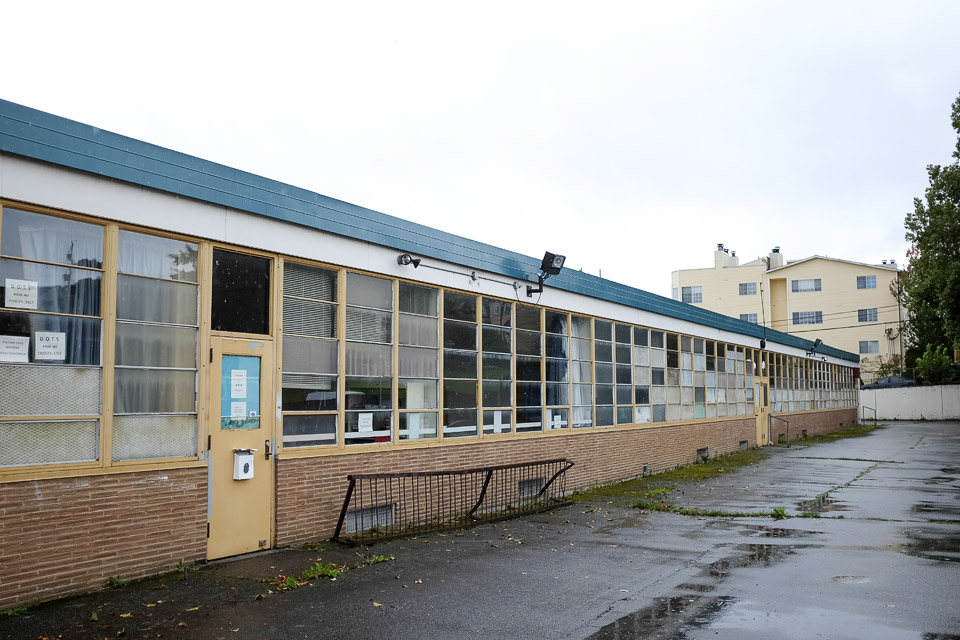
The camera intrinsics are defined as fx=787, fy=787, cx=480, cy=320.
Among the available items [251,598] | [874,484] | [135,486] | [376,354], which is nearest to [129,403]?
[135,486]

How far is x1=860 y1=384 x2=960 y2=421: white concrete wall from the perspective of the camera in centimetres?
4947

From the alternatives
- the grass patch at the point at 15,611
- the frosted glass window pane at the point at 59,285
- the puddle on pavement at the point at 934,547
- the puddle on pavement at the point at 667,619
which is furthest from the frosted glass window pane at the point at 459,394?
the grass patch at the point at 15,611

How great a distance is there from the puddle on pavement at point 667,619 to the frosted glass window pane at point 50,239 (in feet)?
19.1

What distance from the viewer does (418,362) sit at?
11.8 m

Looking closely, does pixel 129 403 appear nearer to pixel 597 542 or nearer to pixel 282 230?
pixel 282 230

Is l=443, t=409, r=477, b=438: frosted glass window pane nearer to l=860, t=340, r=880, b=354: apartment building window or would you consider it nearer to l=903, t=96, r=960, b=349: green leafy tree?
l=903, t=96, r=960, b=349: green leafy tree

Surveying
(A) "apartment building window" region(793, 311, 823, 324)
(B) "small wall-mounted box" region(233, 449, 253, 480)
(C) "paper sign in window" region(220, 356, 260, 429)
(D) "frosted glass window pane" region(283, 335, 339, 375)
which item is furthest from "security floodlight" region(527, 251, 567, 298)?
(A) "apartment building window" region(793, 311, 823, 324)

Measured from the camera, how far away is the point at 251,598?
7.16 m

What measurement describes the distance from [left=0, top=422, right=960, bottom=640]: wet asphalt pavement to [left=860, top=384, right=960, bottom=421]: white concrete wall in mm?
43526

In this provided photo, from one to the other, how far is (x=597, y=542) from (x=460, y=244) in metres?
5.20

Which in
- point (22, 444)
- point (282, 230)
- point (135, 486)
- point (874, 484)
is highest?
point (282, 230)

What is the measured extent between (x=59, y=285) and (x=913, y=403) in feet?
178

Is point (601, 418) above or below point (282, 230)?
below

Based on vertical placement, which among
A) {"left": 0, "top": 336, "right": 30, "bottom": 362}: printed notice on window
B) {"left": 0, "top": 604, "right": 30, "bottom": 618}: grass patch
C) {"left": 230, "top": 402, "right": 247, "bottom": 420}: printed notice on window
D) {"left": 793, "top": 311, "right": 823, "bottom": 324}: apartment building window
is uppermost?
{"left": 793, "top": 311, "right": 823, "bottom": 324}: apartment building window
